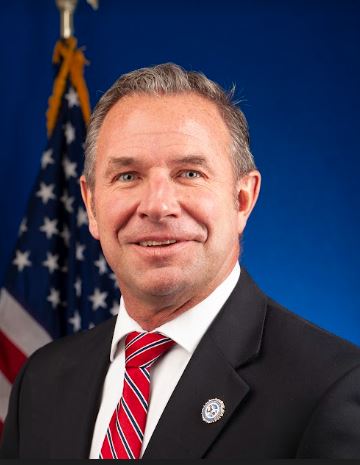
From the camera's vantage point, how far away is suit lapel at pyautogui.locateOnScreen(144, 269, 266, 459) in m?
1.48

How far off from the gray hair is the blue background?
178 cm

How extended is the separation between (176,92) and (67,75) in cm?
182

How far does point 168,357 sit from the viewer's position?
165 centimetres

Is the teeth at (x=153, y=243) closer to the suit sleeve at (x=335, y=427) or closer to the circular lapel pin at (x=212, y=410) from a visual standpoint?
the circular lapel pin at (x=212, y=410)

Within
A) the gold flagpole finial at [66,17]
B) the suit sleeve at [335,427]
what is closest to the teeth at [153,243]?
the suit sleeve at [335,427]

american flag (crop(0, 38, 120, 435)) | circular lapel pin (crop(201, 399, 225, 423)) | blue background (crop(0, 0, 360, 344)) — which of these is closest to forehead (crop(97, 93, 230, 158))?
circular lapel pin (crop(201, 399, 225, 423))

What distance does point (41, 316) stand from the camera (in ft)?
10.9

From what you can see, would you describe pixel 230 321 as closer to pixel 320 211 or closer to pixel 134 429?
pixel 134 429

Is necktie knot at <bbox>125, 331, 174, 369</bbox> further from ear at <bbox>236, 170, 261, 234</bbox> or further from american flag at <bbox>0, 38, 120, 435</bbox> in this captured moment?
american flag at <bbox>0, 38, 120, 435</bbox>

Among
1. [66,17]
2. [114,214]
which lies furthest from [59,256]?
[114,214]

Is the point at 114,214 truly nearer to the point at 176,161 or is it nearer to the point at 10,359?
the point at 176,161

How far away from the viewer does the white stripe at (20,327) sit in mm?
3297

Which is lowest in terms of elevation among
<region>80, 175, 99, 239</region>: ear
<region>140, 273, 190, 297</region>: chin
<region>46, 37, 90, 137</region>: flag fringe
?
<region>140, 273, 190, 297</region>: chin

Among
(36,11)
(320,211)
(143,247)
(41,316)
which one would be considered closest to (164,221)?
(143,247)
